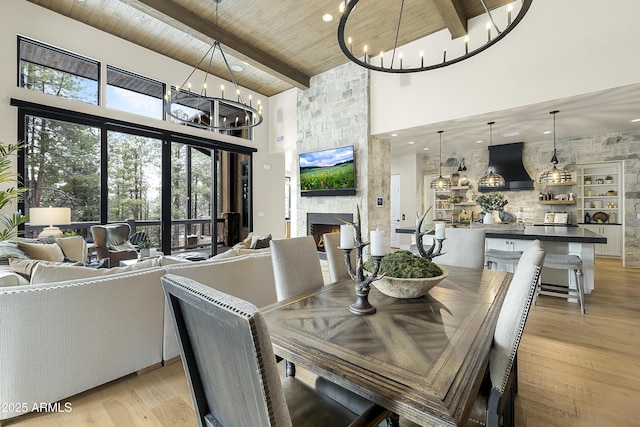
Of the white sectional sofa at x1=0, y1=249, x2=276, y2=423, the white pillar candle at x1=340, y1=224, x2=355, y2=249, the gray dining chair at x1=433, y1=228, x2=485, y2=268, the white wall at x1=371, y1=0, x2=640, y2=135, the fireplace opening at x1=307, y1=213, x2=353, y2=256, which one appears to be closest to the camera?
the white pillar candle at x1=340, y1=224, x2=355, y2=249

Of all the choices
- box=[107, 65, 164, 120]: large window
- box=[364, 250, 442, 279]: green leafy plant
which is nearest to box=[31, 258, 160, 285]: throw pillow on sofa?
box=[364, 250, 442, 279]: green leafy plant

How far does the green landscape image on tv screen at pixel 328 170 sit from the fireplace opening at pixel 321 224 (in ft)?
1.84

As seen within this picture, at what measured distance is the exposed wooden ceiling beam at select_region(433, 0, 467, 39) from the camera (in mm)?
3597

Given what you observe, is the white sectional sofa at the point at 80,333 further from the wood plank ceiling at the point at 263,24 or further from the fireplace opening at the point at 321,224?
the fireplace opening at the point at 321,224

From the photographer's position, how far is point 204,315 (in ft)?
2.52

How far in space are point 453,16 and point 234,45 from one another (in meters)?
3.20

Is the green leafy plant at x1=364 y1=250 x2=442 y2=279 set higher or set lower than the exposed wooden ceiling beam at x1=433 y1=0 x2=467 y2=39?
lower

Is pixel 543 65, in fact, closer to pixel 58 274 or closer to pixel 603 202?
pixel 603 202

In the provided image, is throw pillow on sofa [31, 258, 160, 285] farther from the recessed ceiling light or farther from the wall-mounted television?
the recessed ceiling light

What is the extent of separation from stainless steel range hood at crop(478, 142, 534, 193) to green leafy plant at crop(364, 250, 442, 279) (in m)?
6.58

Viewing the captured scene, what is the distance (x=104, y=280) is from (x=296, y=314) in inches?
58.2

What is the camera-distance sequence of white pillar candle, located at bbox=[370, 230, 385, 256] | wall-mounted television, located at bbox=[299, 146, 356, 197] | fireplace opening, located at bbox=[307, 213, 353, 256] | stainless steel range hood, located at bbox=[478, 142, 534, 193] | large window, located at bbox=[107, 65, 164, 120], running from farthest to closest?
stainless steel range hood, located at bbox=[478, 142, 534, 193], fireplace opening, located at bbox=[307, 213, 353, 256], wall-mounted television, located at bbox=[299, 146, 356, 197], large window, located at bbox=[107, 65, 164, 120], white pillar candle, located at bbox=[370, 230, 385, 256]

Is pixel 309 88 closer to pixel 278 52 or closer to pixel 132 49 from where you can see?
pixel 278 52

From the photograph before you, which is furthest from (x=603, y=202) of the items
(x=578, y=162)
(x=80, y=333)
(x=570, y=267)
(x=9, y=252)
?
(x=9, y=252)
